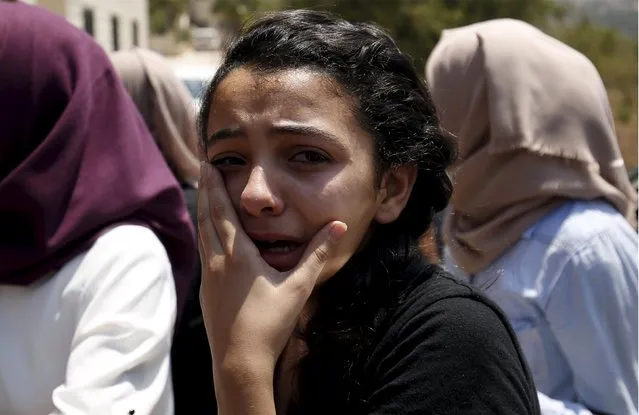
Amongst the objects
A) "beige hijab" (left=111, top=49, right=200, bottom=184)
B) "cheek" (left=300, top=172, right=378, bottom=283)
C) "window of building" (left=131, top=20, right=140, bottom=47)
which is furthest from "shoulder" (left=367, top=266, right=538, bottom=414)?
"window of building" (left=131, top=20, right=140, bottom=47)

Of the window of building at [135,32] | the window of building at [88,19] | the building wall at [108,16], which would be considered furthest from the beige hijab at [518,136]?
the window of building at [135,32]

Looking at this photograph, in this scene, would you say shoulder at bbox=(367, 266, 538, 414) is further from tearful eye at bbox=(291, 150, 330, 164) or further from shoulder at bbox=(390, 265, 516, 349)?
tearful eye at bbox=(291, 150, 330, 164)

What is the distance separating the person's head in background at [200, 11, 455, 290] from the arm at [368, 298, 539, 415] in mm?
177

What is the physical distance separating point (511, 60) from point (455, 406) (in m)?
1.61

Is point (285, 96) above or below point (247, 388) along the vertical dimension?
above

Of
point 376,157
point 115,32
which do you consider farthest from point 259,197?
point 115,32

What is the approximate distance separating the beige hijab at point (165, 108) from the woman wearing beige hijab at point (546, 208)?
4.15 ft

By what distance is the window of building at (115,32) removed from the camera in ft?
Result: 65.6

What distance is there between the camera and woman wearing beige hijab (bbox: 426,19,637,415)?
83.7 inches

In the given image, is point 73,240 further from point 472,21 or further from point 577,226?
point 472,21

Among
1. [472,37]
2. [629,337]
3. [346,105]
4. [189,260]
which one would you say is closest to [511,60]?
[472,37]

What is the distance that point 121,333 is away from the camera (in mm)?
1771

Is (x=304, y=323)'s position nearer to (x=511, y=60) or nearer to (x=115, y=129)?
(x=115, y=129)

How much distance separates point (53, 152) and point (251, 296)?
2.98 ft
